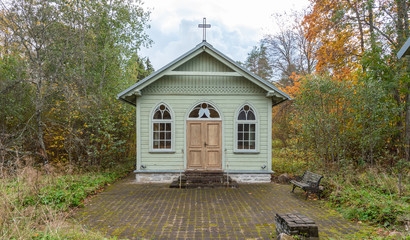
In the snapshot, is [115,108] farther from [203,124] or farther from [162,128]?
[203,124]

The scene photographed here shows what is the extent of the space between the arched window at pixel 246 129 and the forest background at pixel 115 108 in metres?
1.49

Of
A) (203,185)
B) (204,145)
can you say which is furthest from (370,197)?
(204,145)

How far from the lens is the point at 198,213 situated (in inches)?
243

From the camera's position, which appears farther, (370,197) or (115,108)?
(115,108)

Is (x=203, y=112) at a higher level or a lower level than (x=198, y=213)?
higher

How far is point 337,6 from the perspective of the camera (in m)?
12.5

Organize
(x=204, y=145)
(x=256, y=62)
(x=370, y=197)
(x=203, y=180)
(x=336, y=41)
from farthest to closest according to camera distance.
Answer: (x=256, y=62) → (x=336, y=41) → (x=204, y=145) → (x=203, y=180) → (x=370, y=197)

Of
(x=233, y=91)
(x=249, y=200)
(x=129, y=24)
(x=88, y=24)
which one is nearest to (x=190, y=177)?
(x=249, y=200)

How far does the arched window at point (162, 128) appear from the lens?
33.1ft

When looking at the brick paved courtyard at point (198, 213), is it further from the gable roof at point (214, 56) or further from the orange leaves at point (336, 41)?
the orange leaves at point (336, 41)

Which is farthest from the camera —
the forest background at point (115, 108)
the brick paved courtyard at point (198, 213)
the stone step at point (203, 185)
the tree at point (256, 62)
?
the tree at point (256, 62)

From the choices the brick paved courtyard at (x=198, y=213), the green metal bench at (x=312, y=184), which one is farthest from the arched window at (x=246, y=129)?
the green metal bench at (x=312, y=184)

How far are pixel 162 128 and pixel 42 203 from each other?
194 inches

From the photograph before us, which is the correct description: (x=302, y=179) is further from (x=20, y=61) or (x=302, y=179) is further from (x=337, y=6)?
(x=20, y=61)
